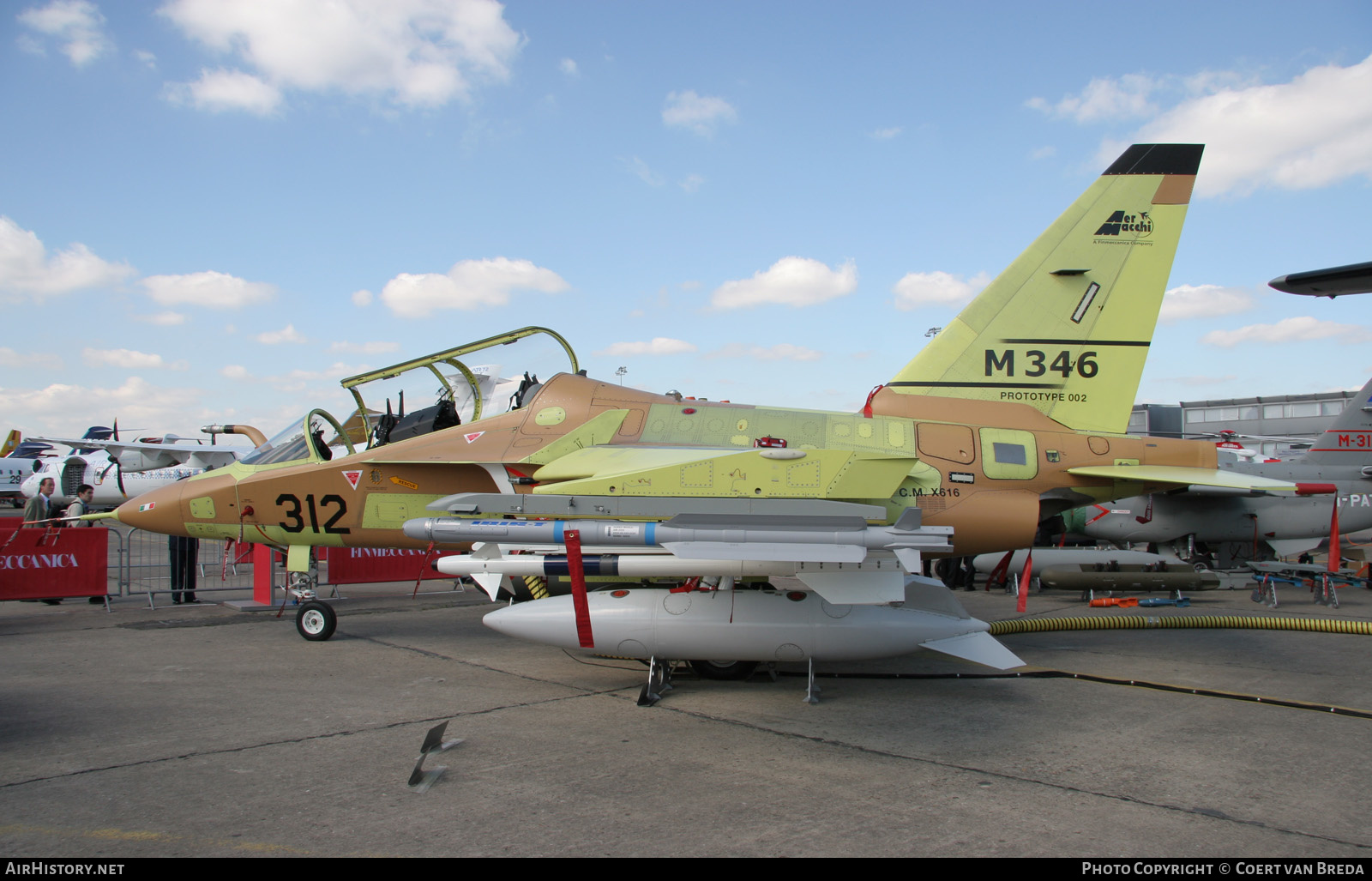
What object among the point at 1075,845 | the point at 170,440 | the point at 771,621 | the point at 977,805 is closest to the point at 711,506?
the point at 771,621

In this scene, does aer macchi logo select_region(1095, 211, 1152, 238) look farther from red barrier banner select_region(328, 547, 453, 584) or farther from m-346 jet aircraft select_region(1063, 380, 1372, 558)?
red barrier banner select_region(328, 547, 453, 584)

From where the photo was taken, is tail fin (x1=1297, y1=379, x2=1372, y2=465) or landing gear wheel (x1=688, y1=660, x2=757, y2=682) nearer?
landing gear wheel (x1=688, y1=660, x2=757, y2=682)

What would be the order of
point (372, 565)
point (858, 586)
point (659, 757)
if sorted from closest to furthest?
point (659, 757)
point (858, 586)
point (372, 565)

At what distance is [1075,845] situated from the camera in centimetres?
353

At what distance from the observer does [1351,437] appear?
1611 centimetres

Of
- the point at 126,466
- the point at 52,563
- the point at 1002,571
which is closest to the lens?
the point at 52,563

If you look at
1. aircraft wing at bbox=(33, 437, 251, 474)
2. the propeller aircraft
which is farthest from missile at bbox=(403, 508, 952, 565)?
aircraft wing at bbox=(33, 437, 251, 474)

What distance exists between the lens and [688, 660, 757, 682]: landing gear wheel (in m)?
6.97

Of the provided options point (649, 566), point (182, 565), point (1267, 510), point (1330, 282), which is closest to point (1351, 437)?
point (1267, 510)

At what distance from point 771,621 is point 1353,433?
52.9ft

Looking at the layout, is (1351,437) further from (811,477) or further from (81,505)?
(81,505)

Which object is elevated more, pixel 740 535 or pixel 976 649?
pixel 740 535

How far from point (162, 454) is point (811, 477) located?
29089 millimetres

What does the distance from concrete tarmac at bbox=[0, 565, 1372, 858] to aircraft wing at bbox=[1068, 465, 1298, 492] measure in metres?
1.73
